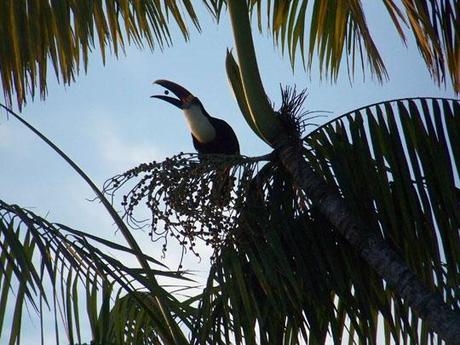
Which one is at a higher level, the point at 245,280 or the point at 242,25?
the point at 242,25

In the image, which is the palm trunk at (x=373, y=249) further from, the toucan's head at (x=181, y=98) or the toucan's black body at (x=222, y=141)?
the toucan's head at (x=181, y=98)

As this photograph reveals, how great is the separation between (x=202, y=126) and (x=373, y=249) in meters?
4.28

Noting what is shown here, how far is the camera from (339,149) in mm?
3777

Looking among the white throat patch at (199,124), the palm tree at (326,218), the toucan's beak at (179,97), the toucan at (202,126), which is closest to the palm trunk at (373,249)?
the palm tree at (326,218)

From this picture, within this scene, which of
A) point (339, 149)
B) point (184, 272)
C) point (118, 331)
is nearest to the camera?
point (184, 272)

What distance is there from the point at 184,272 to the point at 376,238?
0.74 meters

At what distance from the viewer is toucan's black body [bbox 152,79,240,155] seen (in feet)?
24.1

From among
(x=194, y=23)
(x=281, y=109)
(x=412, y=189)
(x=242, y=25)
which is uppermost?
(x=194, y=23)

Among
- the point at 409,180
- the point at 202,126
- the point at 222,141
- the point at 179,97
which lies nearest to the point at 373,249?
the point at 409,180

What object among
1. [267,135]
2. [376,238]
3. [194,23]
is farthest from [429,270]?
[194,23]

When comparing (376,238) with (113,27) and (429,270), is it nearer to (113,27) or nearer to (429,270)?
(429,270)

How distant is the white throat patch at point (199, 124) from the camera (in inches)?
296

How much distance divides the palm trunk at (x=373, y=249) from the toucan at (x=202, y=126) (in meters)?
3.21

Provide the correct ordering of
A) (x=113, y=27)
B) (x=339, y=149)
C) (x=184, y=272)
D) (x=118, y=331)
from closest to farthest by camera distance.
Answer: (x=184, y=272) < (x=339, y=149) < (x=118, y=331) < (x=113, y=27)
